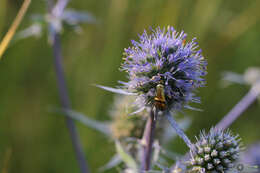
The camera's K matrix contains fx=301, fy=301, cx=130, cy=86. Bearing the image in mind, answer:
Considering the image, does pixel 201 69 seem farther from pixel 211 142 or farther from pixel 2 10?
pixel 2 10

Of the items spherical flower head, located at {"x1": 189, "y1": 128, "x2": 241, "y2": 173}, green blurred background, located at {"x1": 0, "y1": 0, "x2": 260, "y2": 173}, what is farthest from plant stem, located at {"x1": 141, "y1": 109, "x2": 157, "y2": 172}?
→ green blurred background, located at {"x1": 0, "y1": 0, "x2": 260, "y2": 173}

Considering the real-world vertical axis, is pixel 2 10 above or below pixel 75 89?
above

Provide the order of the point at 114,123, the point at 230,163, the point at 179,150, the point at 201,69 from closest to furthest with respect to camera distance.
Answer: the point at 230,163
the point at 201,69
the point at 114,123
the point at 179,150

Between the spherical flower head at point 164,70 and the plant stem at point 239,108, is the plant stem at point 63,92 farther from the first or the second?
the plant stem at point 239,108

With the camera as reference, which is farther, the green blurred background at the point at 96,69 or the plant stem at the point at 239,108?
the green blurred background at the point at 96,69

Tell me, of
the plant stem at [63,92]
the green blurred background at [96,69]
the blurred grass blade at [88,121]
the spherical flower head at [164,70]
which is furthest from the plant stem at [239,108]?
the plant stem at [63,92]

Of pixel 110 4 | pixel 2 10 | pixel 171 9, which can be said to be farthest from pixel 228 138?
pixel 2 10

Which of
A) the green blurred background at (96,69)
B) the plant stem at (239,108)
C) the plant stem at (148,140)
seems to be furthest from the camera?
the green blurred background at (96,69)
